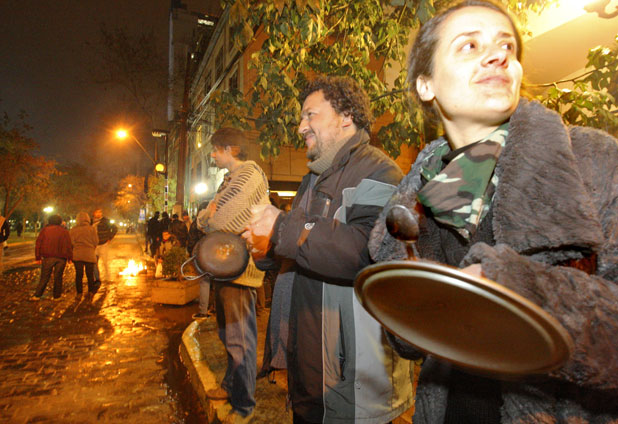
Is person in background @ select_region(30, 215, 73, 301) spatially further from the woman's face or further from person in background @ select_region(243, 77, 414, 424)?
the woman's face

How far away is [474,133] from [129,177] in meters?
70.8

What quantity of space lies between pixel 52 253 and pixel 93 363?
17.5 ft

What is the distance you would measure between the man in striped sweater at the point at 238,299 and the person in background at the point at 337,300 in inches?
41.2

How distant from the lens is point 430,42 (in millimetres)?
1391

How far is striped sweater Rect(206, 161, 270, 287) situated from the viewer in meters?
2.85

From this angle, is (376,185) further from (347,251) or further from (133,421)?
(133,421)

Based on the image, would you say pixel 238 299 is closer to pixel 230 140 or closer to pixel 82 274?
pixel 230 140

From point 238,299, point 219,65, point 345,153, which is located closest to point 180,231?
point 238,299

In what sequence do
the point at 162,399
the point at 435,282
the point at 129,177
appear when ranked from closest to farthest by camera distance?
the point at 435,282, the point at 162,399, the point at 129,177

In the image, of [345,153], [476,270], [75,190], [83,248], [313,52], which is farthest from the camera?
[75,190]

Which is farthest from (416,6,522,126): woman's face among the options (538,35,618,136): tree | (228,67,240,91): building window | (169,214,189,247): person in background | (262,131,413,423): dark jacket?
(228,67,240,91): building window

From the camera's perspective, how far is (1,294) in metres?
9.43

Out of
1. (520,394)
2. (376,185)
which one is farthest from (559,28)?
(520,394)

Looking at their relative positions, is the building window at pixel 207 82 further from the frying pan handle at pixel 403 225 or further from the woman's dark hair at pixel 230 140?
the frying pan handle at pixel 403 225
